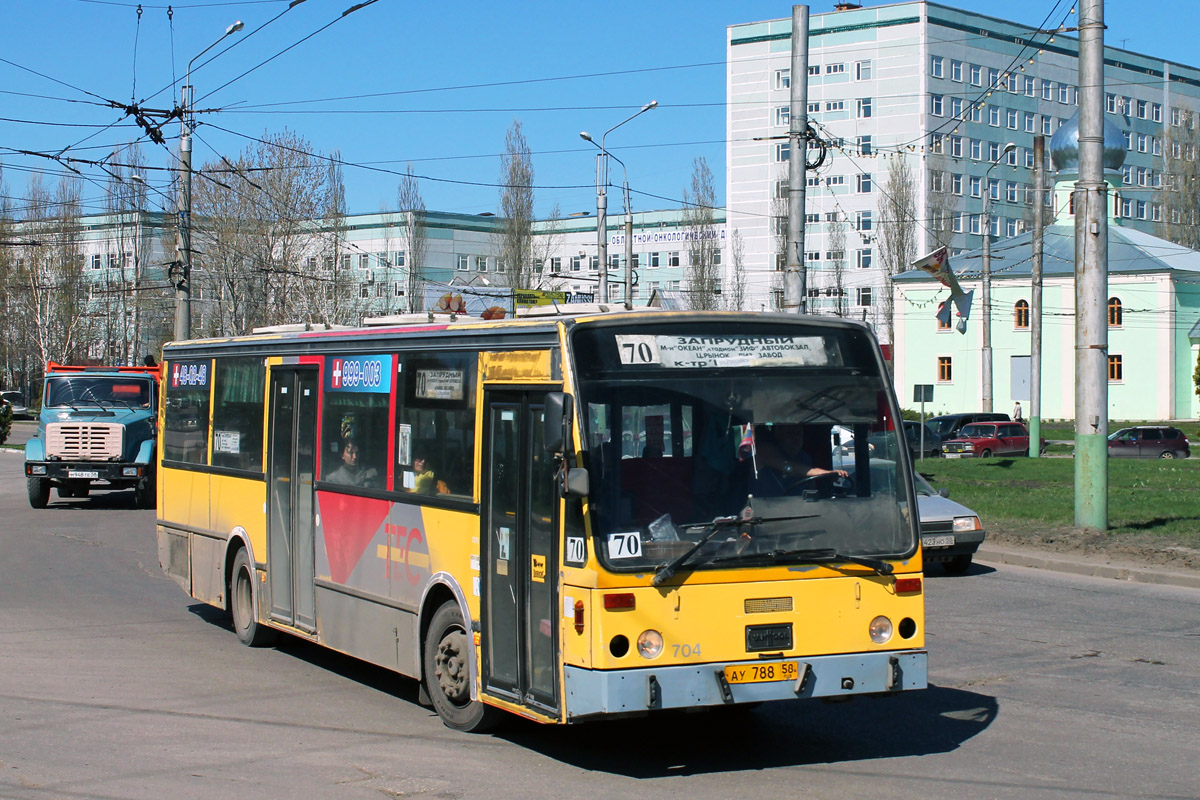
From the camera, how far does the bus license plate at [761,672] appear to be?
22.1 feet

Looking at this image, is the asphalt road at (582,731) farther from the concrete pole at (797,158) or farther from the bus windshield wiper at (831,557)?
the concrete pole at (797,158)

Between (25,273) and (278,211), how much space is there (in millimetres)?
21730

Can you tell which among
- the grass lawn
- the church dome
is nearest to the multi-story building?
the church dome

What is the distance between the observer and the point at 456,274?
81688mm

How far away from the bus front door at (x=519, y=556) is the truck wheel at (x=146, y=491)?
18.9m

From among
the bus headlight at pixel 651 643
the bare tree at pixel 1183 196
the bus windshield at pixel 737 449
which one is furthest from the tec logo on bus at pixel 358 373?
the bare tree at pixel 1183 196

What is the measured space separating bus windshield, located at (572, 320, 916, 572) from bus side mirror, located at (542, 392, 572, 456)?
0.57ft

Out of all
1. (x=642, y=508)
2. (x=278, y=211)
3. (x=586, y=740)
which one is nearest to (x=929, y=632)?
(x=586, y=740)

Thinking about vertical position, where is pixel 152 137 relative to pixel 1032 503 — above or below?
above

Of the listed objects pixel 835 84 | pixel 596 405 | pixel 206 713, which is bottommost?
pixel 206 713

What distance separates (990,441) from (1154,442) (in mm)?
6418

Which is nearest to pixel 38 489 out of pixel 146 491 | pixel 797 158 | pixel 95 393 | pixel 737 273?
pixel 146 491

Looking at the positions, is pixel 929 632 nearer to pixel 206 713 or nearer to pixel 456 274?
pixel 206 713

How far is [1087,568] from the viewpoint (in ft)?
51.3
